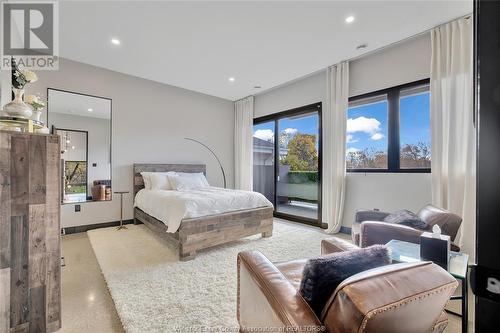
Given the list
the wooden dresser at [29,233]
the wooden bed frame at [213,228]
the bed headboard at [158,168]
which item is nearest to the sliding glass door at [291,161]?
the wooden bed frame at [213,228]

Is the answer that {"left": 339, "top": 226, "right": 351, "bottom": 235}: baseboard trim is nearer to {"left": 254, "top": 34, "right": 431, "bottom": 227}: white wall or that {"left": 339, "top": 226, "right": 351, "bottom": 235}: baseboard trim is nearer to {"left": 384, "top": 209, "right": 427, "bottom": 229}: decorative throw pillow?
{"left": 254, "top": 34, "right": 431, "bottom": 227}: white wall

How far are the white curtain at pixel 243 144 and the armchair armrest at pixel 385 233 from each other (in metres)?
3.41

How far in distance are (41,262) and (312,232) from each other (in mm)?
3439

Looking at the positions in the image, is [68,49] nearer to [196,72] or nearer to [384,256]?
[196,72]

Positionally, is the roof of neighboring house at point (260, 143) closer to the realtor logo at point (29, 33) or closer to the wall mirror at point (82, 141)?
the wall mirror at point (82, 141)

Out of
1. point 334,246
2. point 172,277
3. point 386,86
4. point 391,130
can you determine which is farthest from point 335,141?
point 172,277

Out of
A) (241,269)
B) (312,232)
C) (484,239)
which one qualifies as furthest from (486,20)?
(312,232)

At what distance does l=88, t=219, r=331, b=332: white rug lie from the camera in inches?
64.4

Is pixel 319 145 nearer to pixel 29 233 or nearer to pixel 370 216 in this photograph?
pixel 370 216

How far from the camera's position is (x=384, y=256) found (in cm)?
103

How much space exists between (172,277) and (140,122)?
10.6 feet

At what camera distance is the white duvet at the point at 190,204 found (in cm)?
273

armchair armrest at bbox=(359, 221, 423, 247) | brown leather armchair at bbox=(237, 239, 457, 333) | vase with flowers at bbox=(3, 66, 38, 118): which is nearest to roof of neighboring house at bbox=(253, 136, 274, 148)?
armchair armrest at bbox=(359, 221, 423, 247)

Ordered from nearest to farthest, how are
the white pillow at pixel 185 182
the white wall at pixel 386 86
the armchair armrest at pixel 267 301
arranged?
the armchair armrest at pixel 267 301 < the white wall at pixel 386 86 < the white pillow at pixel 185 182
